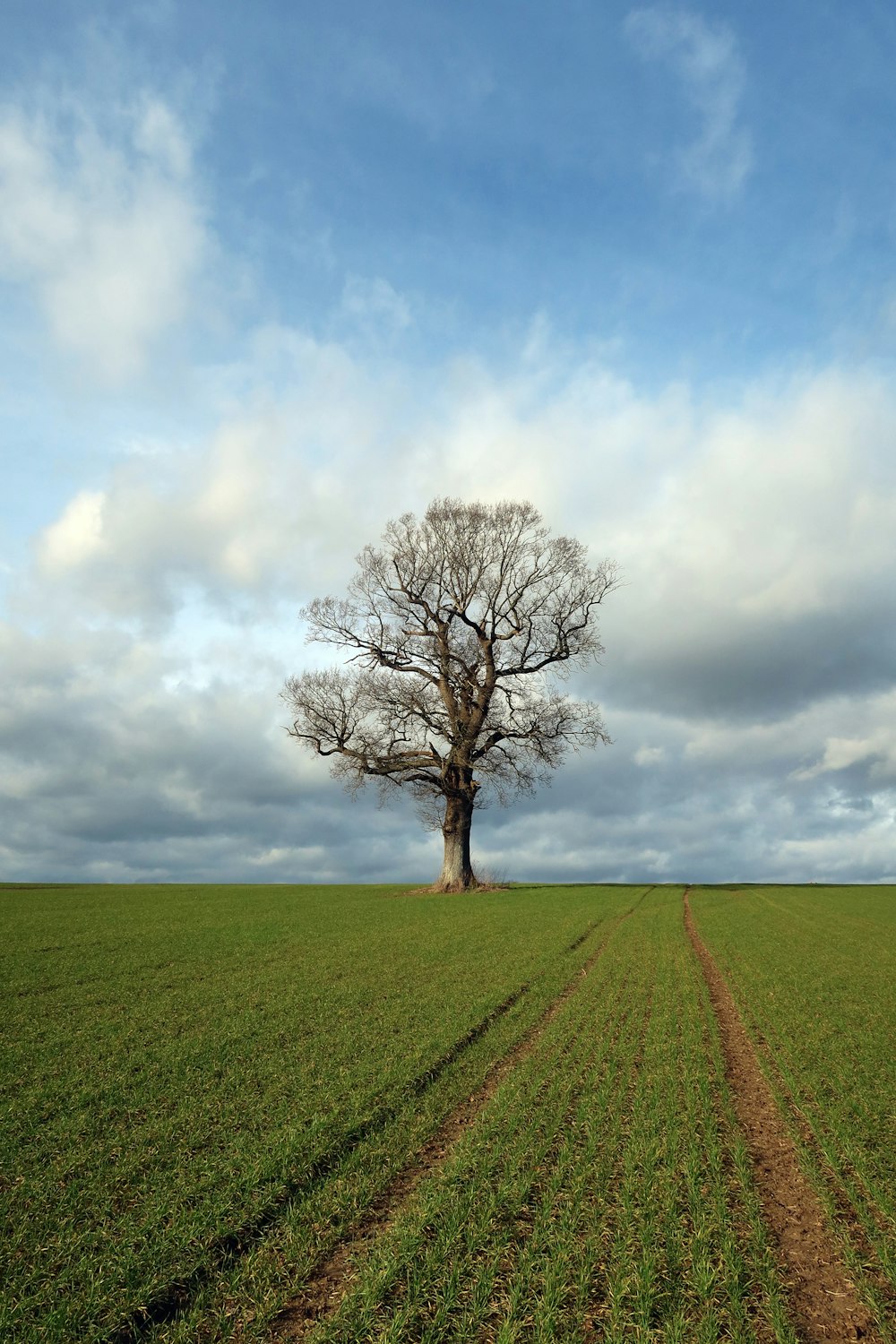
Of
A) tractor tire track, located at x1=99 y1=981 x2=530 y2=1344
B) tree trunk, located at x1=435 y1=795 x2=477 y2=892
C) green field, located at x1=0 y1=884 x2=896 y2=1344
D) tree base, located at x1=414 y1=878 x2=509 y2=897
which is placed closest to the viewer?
tractor tire track, located at x1=99 y1=981 x2=530 y2=1344

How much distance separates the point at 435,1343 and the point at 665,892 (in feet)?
153

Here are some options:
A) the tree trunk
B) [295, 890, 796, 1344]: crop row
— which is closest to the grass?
[295, 890, 796, 1344]: crop row

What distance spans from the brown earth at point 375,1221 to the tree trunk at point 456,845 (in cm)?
3223

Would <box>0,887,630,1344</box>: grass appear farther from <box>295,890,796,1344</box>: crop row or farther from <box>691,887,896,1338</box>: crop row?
<box>691,887,896,1338</box>: crop row

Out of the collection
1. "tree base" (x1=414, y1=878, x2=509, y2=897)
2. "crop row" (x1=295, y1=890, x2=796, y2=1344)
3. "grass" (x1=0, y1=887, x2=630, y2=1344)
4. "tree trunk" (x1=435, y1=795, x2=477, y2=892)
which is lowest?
"crop row" (x1=295, y1=890, x2=796, y2=1344)

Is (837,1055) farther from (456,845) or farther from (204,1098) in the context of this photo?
(456,845)

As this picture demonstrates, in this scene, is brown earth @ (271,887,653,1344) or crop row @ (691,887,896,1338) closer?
brown earth @ (271,887,653,1344)

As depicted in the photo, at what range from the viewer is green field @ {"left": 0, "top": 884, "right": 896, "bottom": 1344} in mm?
5000

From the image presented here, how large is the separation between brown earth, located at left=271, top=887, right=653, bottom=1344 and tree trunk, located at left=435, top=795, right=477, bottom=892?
32233 mm

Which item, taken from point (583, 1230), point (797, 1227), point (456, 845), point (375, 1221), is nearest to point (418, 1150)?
point (375, 1221)

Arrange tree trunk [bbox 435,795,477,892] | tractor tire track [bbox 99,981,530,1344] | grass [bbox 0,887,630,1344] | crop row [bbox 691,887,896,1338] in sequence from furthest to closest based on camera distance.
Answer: tree trunk [bbox 435,795,477,892], crop row [bbox 691,887,896,1338], grass [bbox 0,887,630,1344], tractor tire track [bbox 99,981,530,1344]

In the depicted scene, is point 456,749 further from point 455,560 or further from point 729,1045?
point 729,1045

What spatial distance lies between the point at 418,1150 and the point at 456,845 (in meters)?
36.2

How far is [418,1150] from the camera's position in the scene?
7398 millimetres
